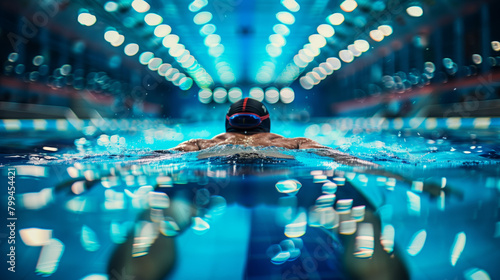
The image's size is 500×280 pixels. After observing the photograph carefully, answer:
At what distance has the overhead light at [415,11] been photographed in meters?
11.7

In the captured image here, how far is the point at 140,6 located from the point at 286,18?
18.0 feet

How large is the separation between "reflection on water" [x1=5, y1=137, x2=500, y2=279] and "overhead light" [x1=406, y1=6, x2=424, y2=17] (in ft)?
36.2

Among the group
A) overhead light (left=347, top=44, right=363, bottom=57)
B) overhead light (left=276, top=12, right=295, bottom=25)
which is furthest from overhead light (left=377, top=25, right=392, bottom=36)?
overhead light (left=276, top=12, right=295, bottom=25)

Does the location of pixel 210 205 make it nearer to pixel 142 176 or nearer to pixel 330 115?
pixel 142 176

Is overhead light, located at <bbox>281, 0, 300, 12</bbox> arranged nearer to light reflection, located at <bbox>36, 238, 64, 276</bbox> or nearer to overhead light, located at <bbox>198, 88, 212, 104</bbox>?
light reflection, located at <bbox>36, 238, 64, 276</bbox>

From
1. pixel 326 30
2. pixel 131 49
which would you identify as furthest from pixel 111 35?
pixel 326 30

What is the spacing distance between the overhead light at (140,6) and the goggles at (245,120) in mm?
8220

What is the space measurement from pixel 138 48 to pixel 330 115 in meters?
19.7

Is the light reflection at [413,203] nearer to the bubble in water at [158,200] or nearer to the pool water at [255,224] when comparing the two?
the pool water at [255,224]

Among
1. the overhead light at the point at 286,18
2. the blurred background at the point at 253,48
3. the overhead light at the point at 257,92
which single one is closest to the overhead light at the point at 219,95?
the overhead light at the point at 257,92

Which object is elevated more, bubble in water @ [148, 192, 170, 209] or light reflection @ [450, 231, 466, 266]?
bubble in water @ [148, 192, 170, 209]

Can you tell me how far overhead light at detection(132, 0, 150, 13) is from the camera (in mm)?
10893

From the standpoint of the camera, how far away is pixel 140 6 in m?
11.2

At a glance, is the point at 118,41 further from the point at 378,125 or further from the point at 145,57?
the point at 378,125
